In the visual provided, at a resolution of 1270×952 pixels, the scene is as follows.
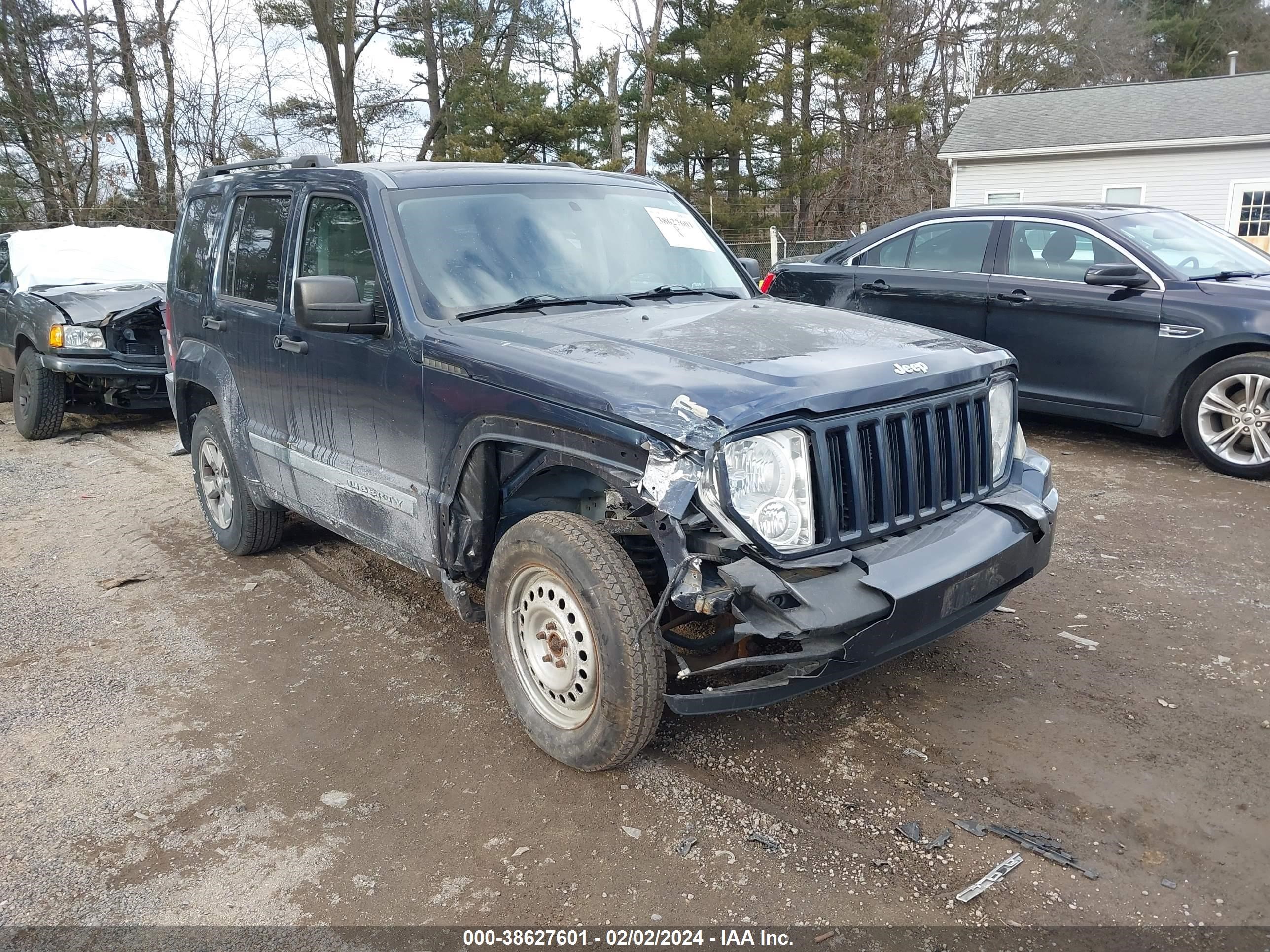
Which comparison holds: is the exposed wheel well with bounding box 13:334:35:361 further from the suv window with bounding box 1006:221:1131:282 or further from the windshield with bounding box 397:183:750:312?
the suv window with bounding box 1006:221:1131:282

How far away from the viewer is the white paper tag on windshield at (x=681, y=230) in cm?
442

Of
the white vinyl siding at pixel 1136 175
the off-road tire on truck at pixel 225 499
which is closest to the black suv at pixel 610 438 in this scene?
the off-road tire on truck at pixel 225 499

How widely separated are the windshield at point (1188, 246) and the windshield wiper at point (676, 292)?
4022 mm

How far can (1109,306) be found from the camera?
6609mm

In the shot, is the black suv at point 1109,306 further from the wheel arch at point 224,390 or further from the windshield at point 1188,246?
the wheel arch at point 224,390

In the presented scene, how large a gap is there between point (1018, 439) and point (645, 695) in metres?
1.87

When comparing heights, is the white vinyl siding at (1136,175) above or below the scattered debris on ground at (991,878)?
above

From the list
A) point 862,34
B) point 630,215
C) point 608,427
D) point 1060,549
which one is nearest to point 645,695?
point 608,427

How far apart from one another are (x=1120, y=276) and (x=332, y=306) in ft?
17.5

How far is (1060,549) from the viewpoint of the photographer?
16.8 feet

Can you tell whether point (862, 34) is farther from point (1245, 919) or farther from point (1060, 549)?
point (1245, 919)

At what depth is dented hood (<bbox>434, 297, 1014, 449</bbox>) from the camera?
8.96 feet

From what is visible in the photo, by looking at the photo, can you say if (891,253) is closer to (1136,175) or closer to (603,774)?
(603,774)

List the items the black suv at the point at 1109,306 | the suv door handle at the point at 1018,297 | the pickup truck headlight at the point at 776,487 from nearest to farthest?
the pickup truck headlight at the point at 776,487 < the black suv at the point at 1109,306 < the suv door handle at the point at 1018,297
